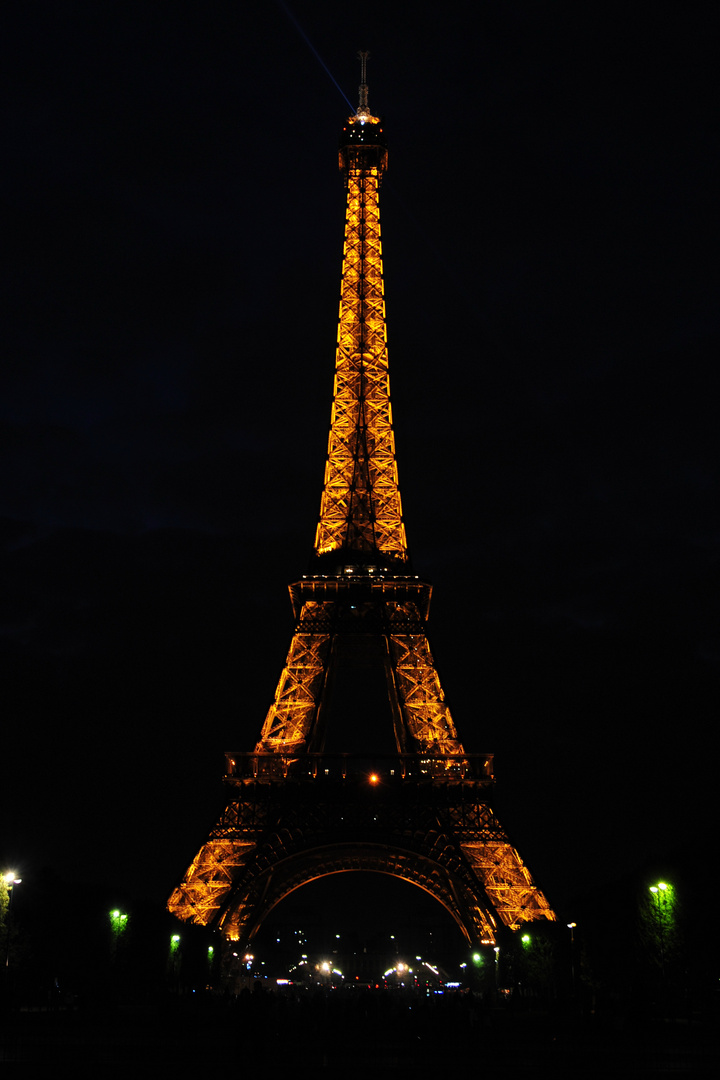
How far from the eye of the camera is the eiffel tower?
218 ft

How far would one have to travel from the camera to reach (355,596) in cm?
7300

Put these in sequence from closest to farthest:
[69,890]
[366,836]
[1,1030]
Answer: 1. [1,1030]
2. [69,890]
3. [366,836]

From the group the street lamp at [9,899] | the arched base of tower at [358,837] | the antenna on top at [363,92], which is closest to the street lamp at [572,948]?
the arched base of tower at [358,837]

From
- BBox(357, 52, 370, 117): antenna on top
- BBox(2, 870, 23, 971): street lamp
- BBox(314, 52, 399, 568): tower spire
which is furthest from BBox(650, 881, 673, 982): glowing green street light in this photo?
BBox(357, 52, 370, 117): antenna on top

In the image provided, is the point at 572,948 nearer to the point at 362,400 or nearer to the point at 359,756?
the point at 359,756

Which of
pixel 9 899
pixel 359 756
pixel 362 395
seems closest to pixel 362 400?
pixel 362 395

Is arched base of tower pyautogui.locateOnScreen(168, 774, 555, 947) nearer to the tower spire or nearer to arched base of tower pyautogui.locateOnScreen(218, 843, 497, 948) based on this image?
arched base of tower pyautogui.locateOnScreen(218, 843, 497, 948)

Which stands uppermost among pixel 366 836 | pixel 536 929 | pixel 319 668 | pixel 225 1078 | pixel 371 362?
pixel 371 362

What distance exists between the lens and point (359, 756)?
227 feet

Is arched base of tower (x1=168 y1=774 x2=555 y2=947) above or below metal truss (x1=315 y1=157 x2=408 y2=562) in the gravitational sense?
below

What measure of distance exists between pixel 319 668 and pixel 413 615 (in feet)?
24.6

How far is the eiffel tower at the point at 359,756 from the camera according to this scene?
2621 inches

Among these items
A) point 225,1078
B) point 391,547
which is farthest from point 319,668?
point 225,1078

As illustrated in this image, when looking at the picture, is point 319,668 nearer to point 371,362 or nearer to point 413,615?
point 413,615
